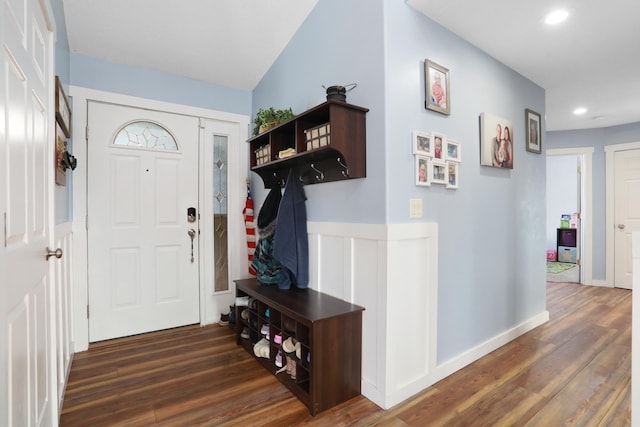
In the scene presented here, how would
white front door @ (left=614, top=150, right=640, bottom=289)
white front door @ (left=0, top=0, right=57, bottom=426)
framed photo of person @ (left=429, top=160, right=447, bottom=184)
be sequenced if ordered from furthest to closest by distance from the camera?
1. white front door @ (left=614, top=150, right=640, bottom=289)
2. framed photo of person @ (left=429, top=160, right=447, bottom=184)
3. white front door @ (left=0, top=0, right=57, bottom=426)

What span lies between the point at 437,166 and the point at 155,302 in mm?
2698

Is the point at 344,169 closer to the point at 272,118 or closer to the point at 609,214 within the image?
the point at 272,118

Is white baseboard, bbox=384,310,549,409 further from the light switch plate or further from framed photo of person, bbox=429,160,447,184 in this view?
framed photo of person, bbox=429,160,447,184

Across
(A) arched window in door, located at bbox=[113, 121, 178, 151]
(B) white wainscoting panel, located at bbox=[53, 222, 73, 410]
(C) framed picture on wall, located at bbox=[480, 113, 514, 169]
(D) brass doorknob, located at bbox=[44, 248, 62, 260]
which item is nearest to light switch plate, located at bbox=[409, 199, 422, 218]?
(C) framed picture on wall, located at bbox=[480, 113, 514, 169]

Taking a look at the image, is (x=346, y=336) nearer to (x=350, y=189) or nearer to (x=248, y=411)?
(x=248, y=411)

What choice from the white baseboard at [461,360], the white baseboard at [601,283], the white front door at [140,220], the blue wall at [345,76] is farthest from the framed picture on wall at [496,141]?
the white baseboard at [601,283]

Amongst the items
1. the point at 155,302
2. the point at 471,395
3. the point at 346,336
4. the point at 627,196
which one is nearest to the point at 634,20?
the point at 471,395

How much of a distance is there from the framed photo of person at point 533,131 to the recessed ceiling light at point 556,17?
942mm

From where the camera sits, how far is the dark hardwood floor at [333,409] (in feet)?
5.76

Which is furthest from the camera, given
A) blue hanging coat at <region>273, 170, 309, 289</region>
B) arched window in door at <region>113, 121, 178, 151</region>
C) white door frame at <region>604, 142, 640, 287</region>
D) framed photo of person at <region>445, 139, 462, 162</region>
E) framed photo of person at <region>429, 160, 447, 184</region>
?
white door frame at <region>604, 142, 640, 287</region>

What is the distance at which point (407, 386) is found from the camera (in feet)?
6.37

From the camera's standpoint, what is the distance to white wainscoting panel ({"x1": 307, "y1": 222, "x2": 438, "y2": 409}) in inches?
73.0

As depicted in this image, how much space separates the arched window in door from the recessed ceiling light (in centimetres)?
309

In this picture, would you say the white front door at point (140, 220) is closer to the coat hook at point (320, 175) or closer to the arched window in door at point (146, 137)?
the arched window in door at point (146, 137)
